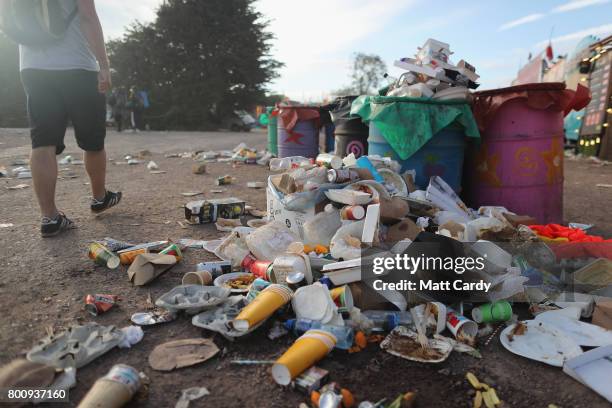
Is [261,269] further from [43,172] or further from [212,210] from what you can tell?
[43,172]

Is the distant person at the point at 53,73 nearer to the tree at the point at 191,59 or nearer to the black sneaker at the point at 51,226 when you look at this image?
the black sneaker at the point at 51,226

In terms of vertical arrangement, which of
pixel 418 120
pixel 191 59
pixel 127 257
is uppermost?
pixel 191 59

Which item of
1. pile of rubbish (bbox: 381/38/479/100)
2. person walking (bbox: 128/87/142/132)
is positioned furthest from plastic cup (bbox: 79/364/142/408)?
person walking (bbox: 128/87/142/132)

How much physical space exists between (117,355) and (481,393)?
1.18 meters

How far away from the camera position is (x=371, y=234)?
6.38 feet

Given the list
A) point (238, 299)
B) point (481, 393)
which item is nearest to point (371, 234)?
point (238, 299)

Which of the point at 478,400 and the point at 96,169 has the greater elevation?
the point at 96,169

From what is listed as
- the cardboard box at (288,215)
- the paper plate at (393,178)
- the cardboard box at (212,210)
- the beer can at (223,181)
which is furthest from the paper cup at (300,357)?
the beer can at (223,181)

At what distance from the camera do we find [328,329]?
1441 mm

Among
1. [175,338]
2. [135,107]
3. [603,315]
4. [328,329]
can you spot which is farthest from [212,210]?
[135,107]

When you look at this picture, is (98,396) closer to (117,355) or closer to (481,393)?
(117,355)

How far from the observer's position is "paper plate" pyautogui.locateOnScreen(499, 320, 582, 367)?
139 centimetres

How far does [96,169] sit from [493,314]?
2671 mm

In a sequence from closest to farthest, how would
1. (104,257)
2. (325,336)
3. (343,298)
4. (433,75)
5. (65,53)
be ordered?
(325,336) → (343,298) → (104,257) → (65,53) → (433,75)
